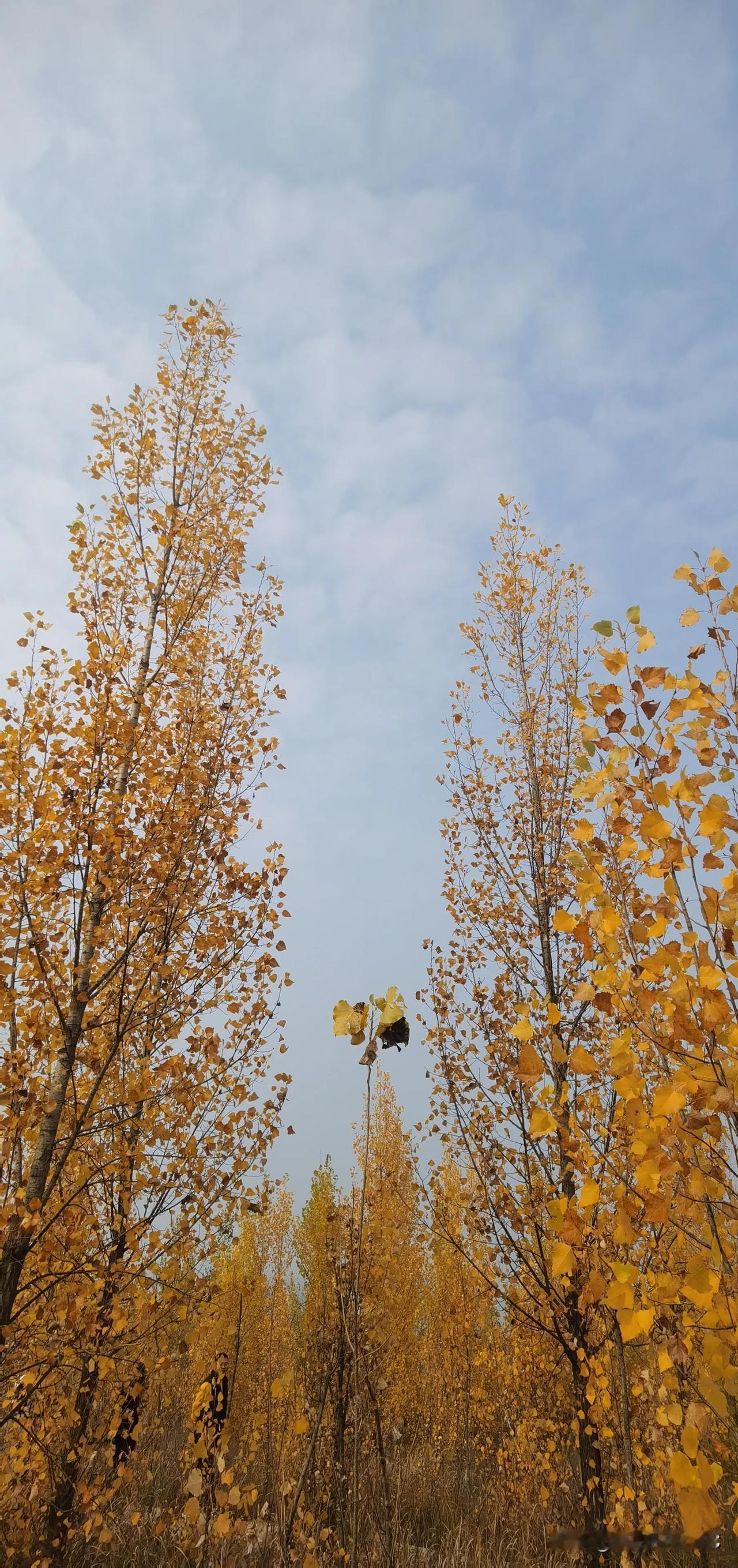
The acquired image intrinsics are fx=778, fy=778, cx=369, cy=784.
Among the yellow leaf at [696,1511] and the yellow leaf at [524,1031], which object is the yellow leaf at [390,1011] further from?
the yellow leaf at [696,1511]

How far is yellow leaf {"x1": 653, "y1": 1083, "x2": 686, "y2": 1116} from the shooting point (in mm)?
1509

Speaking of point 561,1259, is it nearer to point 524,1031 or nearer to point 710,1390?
point 710,1390

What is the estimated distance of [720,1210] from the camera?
167 cm

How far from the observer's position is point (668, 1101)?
1.53m

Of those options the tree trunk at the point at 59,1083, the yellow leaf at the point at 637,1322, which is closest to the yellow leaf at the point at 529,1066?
the yellow leaf at the point at 637,1322

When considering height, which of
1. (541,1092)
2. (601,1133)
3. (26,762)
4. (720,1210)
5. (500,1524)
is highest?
(26,762)

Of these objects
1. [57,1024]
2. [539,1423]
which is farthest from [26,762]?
[539,1423]

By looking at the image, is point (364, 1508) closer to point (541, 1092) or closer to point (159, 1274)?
point (159, 1274)

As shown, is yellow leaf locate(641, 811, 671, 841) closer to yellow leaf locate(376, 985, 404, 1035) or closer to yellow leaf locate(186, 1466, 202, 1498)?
yellow leaf locate(376, 985, 404, 1035)

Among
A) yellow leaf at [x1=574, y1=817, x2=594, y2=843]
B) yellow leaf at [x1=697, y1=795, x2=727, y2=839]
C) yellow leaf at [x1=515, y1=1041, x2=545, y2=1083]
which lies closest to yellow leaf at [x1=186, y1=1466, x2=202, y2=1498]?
yellow leaf at [x1=515, y1=1041, x2=545, y2=1083]

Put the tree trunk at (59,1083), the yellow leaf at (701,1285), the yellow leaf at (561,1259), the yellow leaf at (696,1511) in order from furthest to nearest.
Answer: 1. the tree trunk at (59,1083)
2. the yellow leaf at (561,1259)
3. the yellow leaf at (701,1285)
4. the yellow leaf at (696,1511)

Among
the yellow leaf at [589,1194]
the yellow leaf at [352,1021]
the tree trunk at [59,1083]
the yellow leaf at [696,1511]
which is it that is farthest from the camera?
the tree trunk at [59,1083]

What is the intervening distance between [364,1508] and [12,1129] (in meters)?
4.93

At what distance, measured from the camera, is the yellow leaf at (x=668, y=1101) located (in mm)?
1509
